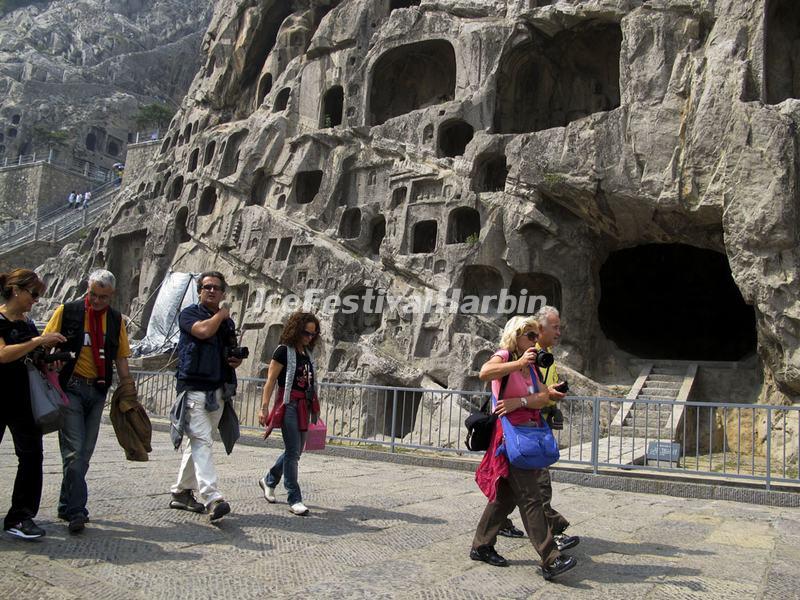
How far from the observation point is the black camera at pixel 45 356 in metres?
4.59

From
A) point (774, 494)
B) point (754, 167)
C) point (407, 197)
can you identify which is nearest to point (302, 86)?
point (407, 197)

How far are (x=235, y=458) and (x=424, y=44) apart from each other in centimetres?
1941

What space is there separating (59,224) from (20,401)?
132ft

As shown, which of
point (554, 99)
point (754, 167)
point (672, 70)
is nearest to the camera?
point (754, 167)

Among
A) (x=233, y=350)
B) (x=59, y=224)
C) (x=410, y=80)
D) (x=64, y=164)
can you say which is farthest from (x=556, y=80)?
(x=64, y=164)

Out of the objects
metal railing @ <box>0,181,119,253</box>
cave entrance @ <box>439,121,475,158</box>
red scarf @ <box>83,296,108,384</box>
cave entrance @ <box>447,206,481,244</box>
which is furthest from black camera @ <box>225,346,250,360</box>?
metal railing @ <box>0,181,119,253</box>

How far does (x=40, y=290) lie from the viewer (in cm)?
484

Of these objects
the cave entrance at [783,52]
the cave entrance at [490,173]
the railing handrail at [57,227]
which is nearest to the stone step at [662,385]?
the cave entrance at [783,52]

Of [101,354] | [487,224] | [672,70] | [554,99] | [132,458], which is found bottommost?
[132,458]

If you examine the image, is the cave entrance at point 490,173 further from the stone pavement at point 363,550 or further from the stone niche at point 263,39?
the stone pavement at point 363,550

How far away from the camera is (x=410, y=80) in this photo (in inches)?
1064

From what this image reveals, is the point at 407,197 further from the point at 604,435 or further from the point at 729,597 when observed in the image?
the point at 729,597

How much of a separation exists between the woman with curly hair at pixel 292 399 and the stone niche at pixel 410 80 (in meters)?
20.8

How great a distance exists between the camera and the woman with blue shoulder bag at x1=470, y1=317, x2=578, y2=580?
434cm
